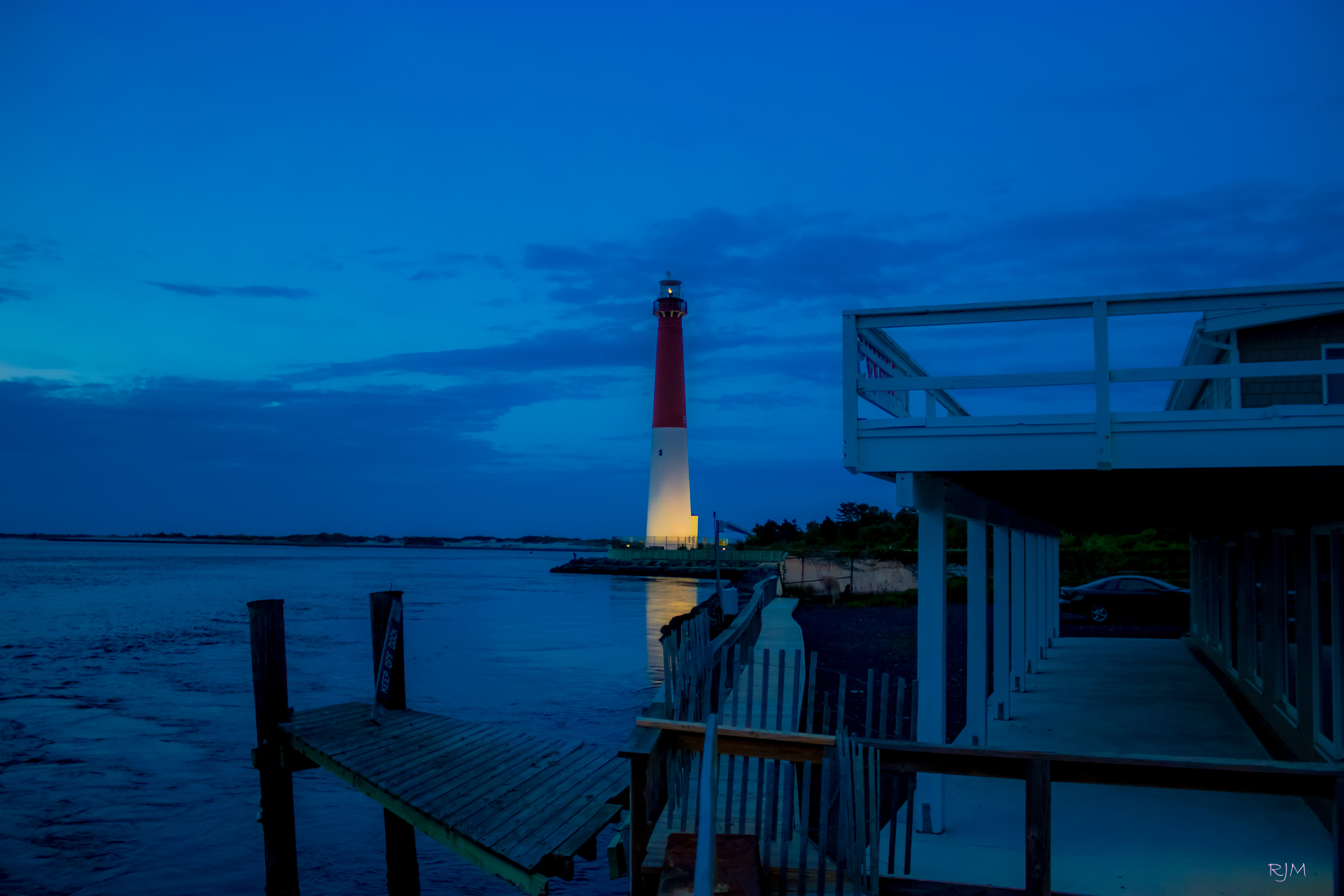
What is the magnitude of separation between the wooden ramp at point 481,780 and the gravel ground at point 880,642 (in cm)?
288

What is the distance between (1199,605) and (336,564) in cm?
12006

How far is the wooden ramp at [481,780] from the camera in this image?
717cm

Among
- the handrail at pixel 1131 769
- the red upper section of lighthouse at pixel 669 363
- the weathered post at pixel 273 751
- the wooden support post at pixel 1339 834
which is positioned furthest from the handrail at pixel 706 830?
the red upper section of lighthouse at pixel 669 363

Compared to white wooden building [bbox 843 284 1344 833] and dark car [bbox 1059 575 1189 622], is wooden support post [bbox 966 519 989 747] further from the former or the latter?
dark car [bbox 1059 575 1189 622]

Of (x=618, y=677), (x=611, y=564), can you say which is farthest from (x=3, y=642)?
(x=611, y=564)

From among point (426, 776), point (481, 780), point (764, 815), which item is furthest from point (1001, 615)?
point (426, 776)

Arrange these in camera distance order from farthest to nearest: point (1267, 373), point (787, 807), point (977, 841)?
point (977, 841)
point (1267, 373)
point (787, 807)

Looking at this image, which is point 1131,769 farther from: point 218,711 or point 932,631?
point 218,711

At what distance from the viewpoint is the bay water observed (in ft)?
36.4

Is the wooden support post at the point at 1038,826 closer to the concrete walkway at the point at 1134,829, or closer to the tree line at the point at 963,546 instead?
the concrete walkway at the point at 1134,829

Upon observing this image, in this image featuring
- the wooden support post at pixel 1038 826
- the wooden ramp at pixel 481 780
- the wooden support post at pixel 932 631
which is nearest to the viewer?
the wooden support post at pixel 1038 826

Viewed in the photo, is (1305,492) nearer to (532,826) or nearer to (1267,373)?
(1267,373)

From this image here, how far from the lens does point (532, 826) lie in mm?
7492

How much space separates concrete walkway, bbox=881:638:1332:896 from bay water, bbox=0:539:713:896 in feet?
12.4
